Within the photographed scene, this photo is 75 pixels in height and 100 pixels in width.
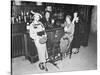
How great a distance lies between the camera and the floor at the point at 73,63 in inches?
70.5

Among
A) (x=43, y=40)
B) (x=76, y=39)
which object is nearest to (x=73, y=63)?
(x=76, y=39)

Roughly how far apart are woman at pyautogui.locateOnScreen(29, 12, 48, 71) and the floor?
85 mm

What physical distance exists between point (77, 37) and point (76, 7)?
40cm

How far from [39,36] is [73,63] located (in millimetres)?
593

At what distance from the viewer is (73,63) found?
1.98 m

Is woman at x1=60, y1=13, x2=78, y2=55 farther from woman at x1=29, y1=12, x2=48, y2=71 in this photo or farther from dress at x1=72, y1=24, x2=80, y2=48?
woman at x1=29, y1=12, x2=48, y2=71

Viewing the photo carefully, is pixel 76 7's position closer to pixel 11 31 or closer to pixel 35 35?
pixel 35 35

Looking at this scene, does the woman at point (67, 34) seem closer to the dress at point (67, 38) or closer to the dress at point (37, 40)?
the dress at point (67, 38)

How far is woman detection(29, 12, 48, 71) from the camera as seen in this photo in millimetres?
1825

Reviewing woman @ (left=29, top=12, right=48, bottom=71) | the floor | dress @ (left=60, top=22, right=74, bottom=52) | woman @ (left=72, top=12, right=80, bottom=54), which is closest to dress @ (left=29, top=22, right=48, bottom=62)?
woman @ (left=29, top=12, right=48, bottom=71)

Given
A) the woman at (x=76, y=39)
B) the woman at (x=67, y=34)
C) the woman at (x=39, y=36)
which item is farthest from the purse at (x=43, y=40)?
the woman at (x=76, y=39)

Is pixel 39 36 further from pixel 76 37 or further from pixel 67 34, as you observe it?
pixel 76 37

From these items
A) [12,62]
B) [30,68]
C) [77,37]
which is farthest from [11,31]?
[77,37]

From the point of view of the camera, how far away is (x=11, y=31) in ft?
5.74
